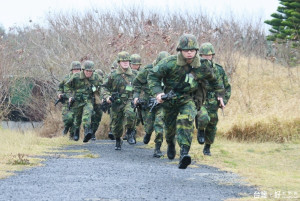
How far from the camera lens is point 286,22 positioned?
96.4 feet

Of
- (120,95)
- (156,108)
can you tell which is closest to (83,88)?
(120,95)

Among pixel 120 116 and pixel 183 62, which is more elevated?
pixel 183 62

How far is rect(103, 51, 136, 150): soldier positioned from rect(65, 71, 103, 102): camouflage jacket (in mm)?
1230

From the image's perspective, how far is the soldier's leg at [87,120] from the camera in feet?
48.5

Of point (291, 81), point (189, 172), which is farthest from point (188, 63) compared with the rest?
point (291, 81)

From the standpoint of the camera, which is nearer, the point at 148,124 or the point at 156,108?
the point at 156,108

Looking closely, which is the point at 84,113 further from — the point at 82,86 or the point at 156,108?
the point at 156,108

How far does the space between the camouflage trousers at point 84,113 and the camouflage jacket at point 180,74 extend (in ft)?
19.2

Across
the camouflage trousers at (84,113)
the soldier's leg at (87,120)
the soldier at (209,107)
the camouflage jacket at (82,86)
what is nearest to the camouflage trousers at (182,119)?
the soldier at (209,107)

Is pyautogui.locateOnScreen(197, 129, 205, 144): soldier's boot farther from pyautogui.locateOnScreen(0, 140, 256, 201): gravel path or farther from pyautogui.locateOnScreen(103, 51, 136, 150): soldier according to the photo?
pyautogui.locateOnScreen(103, 51, 136, 150): soldier

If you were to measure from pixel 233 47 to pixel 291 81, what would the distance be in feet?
9.51

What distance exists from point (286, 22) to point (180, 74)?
2093cm

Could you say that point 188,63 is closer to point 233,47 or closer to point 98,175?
point 98,175

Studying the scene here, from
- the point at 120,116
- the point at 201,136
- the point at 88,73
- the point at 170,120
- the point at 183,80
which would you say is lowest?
the point at 201,136
